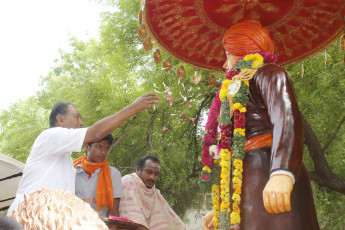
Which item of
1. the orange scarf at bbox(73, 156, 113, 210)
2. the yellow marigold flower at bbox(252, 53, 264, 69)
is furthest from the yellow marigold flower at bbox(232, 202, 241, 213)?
the orange scarf at bbox(73, 156, 113, 210)

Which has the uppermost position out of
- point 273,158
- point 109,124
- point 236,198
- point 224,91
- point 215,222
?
point 224,91

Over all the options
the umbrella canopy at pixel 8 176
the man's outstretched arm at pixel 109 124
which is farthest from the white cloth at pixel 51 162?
the umbrella canopy at pixel 8 176

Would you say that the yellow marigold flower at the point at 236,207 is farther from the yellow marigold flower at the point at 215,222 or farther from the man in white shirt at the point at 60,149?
the man in white shirt at the point at 60,149

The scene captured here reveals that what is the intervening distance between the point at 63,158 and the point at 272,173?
1.74m

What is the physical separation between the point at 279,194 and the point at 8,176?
6070 mm

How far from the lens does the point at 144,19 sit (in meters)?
3.17

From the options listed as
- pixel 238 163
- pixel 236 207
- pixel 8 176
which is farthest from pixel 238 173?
pixel 8 176

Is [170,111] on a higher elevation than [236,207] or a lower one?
higher

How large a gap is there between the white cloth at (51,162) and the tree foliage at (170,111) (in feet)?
10.1

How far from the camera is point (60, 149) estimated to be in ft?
9.52

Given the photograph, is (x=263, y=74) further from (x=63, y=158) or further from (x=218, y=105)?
(x=63, y=158)

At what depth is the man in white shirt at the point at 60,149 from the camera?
281 cm

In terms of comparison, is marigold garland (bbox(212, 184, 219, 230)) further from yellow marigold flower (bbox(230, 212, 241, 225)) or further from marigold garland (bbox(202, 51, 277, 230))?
yellow marigold flower (bbox(230, 212, 241, 225))

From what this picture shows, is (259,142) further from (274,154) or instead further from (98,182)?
(98,182)
